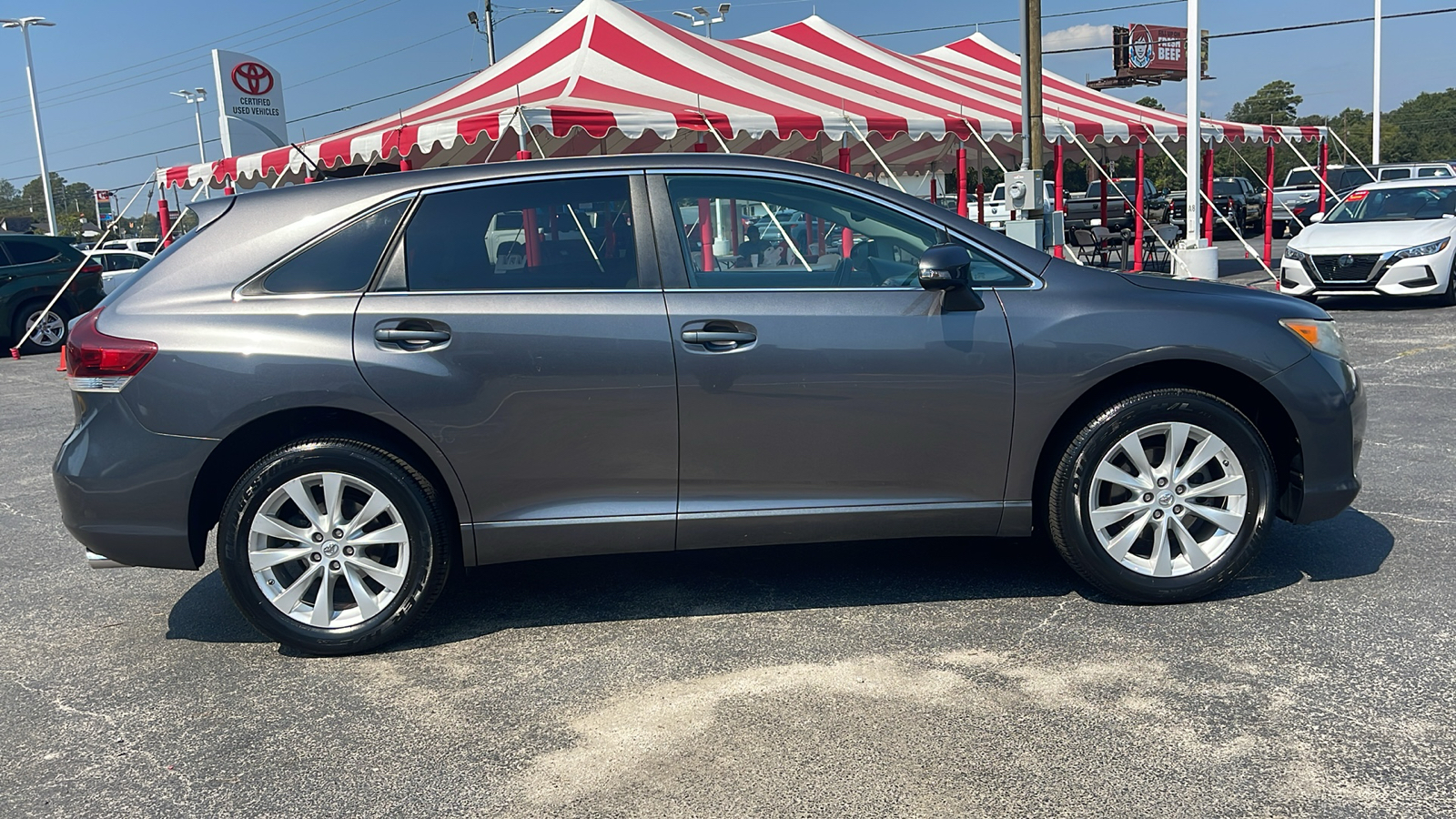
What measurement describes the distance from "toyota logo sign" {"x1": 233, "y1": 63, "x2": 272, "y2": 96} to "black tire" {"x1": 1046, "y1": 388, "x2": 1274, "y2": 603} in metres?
22.5

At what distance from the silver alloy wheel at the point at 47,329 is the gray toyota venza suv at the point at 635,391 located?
14.3 meters

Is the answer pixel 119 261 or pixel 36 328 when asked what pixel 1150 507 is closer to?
pixel 36 328

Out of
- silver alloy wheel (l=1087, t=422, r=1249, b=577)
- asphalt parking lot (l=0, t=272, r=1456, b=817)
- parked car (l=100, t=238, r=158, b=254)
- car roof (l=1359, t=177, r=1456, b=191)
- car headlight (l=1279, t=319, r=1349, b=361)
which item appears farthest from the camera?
parked car (l=100, t=238, r=158, b=254)

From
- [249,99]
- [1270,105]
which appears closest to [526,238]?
[249,99]

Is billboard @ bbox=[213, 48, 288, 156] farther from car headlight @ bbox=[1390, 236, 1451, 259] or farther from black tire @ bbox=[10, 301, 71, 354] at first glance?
car headlight @ bbox=[1390, 236, 1451, 259]

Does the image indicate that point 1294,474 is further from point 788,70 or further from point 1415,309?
point 788,70

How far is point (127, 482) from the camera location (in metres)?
3.76

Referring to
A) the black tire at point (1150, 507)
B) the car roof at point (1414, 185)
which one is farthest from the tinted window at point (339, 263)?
the car roof at point (1414, 185)

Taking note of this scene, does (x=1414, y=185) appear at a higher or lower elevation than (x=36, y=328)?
higher

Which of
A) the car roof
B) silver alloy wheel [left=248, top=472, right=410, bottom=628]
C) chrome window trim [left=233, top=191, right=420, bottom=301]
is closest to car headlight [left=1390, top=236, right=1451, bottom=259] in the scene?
the car roof

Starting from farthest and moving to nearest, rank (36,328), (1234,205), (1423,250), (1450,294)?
1. (1234,205)
2. (36,328)
3. (1450,294)
4. (1423,250)

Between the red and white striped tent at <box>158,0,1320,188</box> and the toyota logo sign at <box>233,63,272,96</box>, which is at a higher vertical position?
the toyota logo sign at <box>233,63,272,96</box>

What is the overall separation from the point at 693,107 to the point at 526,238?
10119 mm

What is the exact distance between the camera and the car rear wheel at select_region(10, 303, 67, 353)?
15891 mm
